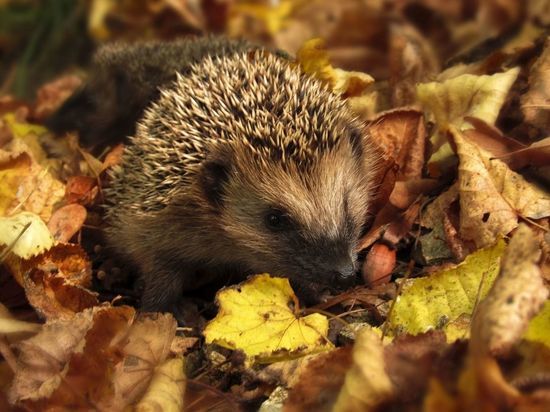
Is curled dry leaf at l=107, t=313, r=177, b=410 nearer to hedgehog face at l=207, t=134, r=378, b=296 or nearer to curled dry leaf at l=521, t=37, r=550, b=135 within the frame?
hedgehog face at l=207, t=134, r=378, b=296

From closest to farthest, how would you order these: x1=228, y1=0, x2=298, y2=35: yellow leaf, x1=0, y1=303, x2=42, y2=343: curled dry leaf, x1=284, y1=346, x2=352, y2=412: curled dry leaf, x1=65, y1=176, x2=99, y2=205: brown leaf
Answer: x1=284, y1=346, x2=352, y2=412: curled dry leaf
x1=0, y1=303, x2=42, y2=343: curled dry leaf
x1=65, y1=176, x2=99, y2=205: brown leaf
x1=228, y1=0, x2=298, y2=35: yellow leaf

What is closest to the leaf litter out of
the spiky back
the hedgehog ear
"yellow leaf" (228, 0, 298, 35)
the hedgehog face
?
the hedgehog face

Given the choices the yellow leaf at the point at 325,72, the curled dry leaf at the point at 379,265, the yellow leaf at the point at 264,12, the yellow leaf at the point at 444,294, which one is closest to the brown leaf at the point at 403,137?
the yellow leaf at the point at 325,72

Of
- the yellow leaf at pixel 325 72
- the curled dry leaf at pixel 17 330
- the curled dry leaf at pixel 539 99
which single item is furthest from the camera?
the yellow leaf at pixel 325 72

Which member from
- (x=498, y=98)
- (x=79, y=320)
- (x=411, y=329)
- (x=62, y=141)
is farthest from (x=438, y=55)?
(x=79, y=320)

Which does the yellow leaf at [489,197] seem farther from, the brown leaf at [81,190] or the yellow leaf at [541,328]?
the brown leaf at [81,190]

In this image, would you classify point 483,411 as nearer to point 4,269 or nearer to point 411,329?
point 411,329

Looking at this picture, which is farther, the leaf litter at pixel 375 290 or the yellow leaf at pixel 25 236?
the yellow leaf at pixel 25 236
